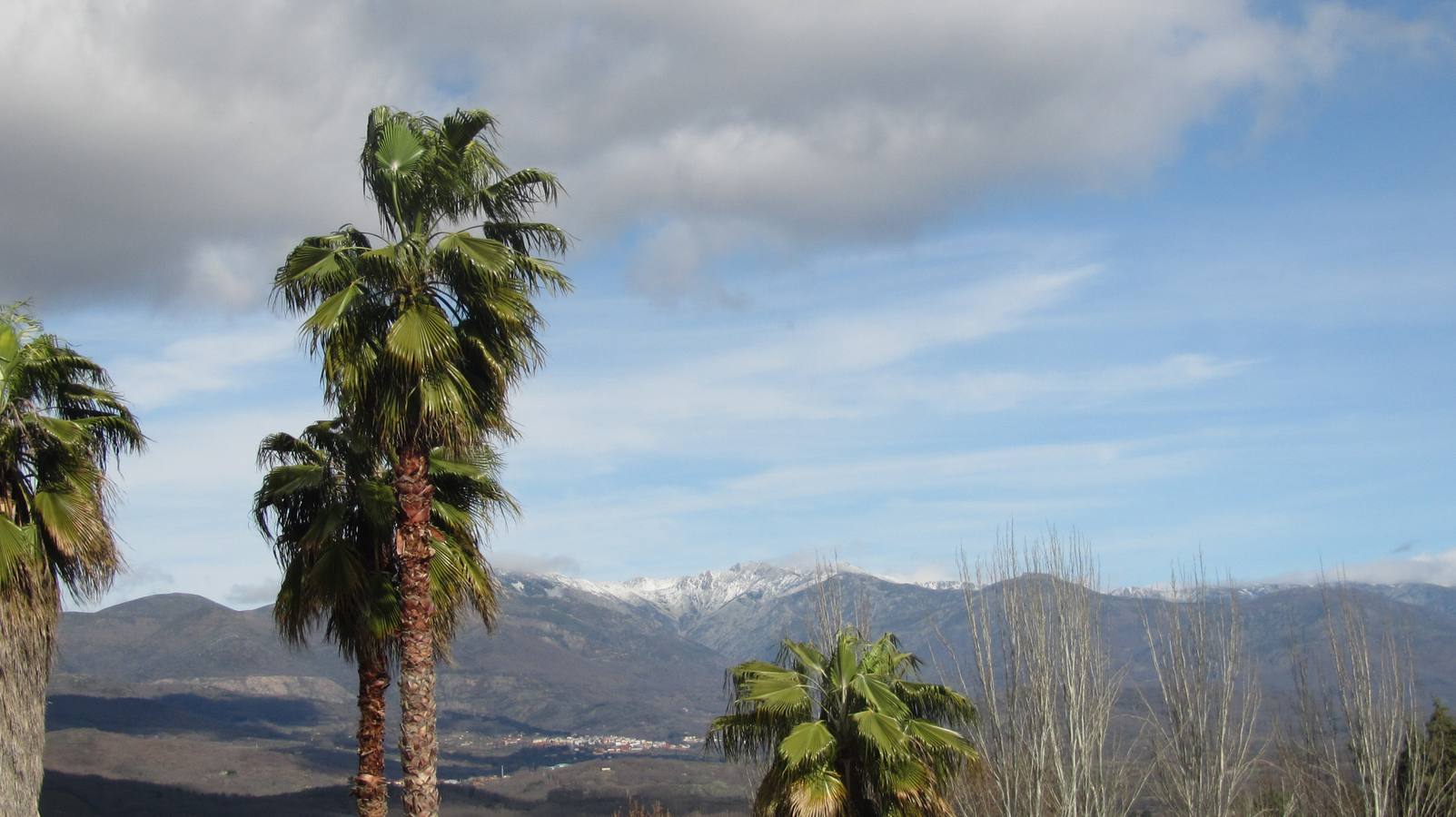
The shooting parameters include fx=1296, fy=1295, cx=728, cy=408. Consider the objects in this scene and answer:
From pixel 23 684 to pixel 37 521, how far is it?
7.07 ft

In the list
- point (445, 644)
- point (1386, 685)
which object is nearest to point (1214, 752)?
point (1386, 685)

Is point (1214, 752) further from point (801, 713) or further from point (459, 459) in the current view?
point (459, 459)

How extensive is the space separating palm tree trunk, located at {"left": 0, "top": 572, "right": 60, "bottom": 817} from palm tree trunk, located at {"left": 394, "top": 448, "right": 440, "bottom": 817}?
505 centimetres

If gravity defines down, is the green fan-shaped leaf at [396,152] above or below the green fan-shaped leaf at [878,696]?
above

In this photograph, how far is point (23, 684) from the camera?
17.0m

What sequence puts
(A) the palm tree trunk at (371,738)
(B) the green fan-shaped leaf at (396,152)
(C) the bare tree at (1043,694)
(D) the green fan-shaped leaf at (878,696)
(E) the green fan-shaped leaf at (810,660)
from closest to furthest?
(B) the green fan-shaped leaf at (396,152)
(A) the palm tree trunk at (371,738)
(D) the green fan-shaped leaf at (878,696)
(E) the green fan-shaped leaf at (810,660)
(C) the bare tree at (1043,694)

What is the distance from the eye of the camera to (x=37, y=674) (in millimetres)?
17422

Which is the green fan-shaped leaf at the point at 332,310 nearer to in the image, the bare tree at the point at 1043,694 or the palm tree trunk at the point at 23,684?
the palm tree trunk at the point at 23,684

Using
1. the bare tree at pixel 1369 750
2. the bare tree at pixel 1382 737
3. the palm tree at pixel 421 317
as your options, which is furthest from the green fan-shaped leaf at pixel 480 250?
the bare tree at pixel 1369 750

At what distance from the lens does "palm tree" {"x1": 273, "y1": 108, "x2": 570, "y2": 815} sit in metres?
16.2

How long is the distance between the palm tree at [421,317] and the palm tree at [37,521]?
3879 millimetres

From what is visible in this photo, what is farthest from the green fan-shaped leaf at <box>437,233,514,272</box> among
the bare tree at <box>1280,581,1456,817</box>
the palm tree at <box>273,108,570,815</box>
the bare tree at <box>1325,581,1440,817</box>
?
the bare tree at <box>1280,581,1456,817</box>

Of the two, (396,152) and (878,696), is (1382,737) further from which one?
(396,152)

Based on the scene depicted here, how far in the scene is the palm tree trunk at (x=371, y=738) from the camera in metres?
18.3
